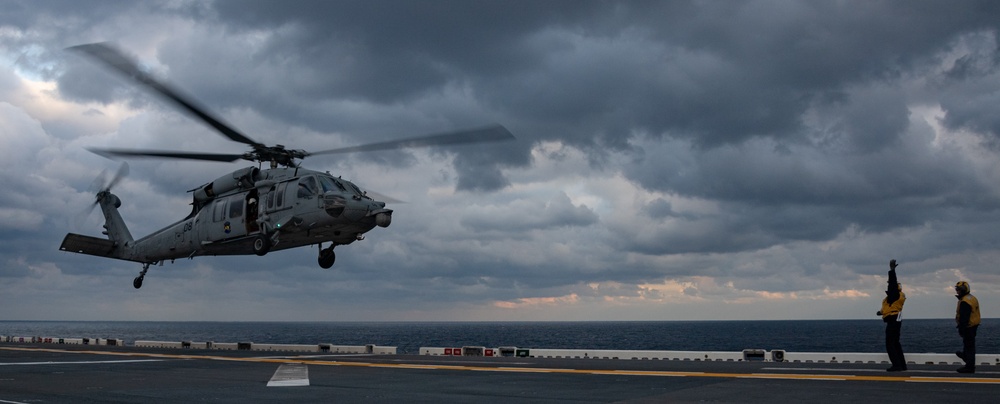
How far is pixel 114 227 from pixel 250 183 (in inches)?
464

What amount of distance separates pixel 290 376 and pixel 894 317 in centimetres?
1409

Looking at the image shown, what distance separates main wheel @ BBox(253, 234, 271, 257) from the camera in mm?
29234

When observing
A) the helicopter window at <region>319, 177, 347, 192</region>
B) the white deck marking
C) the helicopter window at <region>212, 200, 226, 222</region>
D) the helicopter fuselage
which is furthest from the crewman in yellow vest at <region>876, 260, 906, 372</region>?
the helicopter window at <region>212, 200, 226, 222</region>

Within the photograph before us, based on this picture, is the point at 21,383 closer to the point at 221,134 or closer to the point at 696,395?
the point at 221,134

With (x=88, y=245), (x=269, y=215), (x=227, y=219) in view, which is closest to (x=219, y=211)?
(x=227, y=219)

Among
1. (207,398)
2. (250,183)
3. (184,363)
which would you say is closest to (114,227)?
(250,183)

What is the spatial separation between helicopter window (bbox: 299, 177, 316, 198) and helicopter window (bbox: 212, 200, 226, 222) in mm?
4488

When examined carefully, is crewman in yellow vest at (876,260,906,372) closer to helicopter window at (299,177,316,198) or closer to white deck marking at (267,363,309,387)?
white deck marking at (267,363,309,387)

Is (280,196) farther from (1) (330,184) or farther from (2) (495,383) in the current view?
(2) (495,383)

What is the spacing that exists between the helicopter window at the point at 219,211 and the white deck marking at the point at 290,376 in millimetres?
10559

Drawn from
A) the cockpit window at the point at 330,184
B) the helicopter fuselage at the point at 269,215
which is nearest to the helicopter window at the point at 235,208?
the helicopter fuselage at the point at 269,215

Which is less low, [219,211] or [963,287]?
[219,211]

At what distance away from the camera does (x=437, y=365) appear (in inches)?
883

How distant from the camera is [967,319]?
16.7 m
